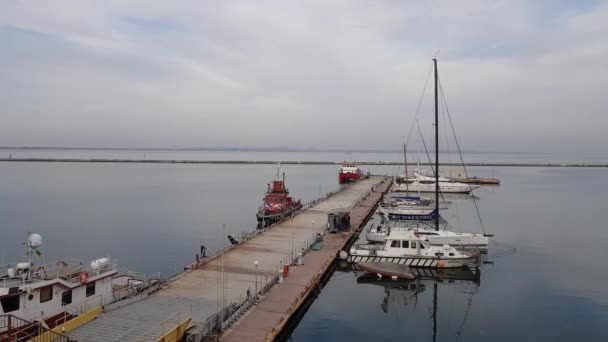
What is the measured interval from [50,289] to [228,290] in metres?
8.58

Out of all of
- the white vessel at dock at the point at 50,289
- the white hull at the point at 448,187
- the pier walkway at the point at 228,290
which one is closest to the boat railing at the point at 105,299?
the white vessel at dock at the point at 50,289

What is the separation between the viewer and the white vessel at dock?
15.9 metres

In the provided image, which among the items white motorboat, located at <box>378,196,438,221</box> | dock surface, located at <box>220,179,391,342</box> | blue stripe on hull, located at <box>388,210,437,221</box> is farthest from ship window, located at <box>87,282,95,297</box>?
blue stripe on hull, located at <box>388,210,437,221</box>

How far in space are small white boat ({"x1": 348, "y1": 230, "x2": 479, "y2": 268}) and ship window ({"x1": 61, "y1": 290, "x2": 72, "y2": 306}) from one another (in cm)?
2061

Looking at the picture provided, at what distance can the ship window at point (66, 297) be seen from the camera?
17773 mm

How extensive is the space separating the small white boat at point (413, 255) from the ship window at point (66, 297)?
2061 centimetres

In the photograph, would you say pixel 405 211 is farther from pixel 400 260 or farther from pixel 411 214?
pixel 400 260

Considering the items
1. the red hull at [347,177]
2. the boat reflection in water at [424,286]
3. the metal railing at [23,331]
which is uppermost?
the red hull at [347,177]

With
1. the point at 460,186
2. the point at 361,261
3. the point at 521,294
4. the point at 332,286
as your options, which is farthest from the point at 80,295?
the point at 460,186

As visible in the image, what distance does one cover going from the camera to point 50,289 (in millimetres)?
17172

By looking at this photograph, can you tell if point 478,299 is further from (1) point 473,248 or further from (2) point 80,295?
(2) point 80,295

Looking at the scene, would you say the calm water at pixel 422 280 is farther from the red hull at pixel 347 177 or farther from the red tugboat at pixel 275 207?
the red hull at pixel 347 177

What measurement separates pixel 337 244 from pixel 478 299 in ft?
39.4

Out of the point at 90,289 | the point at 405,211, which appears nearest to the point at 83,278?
the point at 90,289
